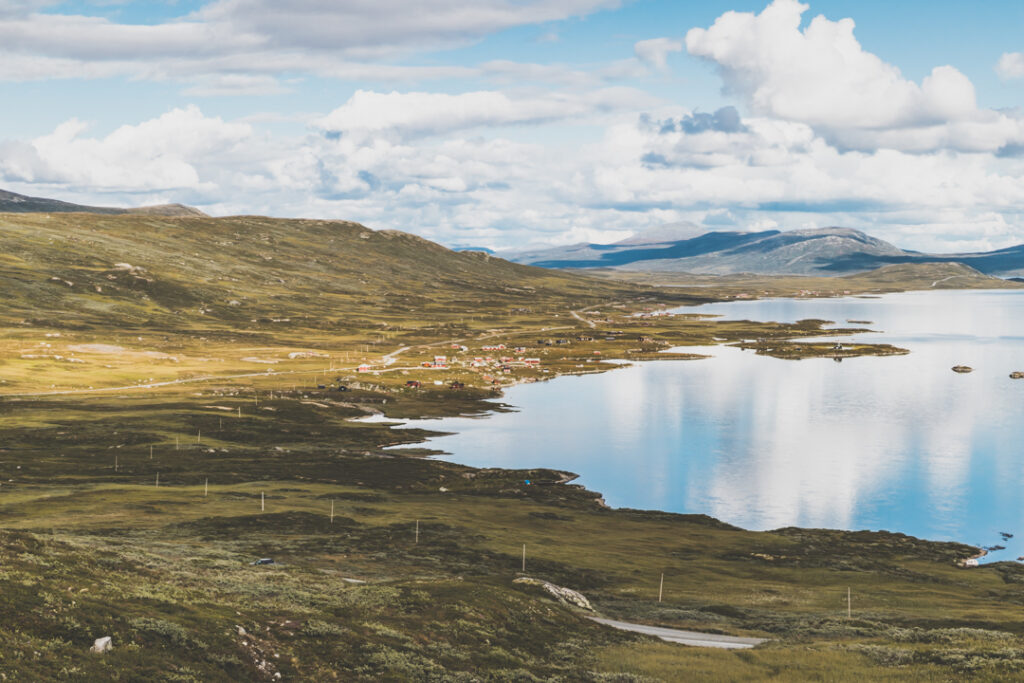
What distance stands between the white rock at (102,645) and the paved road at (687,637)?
3320cm

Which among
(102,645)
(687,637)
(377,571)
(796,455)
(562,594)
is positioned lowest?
(796,455)

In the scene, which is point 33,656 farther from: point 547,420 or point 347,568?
point 547,420

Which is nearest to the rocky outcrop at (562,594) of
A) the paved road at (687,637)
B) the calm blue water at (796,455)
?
the paved road at (687,637)

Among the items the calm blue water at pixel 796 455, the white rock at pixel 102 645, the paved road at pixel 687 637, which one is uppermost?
the white rock at pixel 102 645

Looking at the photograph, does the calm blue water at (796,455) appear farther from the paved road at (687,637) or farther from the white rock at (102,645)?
the white rock at (102,645)

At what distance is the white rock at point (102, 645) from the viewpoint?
30689mm

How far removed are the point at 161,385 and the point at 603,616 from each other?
500 feet

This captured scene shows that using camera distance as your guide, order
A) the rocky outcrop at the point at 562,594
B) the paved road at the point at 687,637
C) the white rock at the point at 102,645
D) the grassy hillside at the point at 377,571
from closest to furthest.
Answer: the white rock at the point at 102,645, the grassy hillside at the point at 377,571, the paved road at the point at 687,637, the rocky outcrop at the point at 562,594

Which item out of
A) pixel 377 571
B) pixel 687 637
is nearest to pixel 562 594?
pixel 687 637

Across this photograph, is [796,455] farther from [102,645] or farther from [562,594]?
[102,645]

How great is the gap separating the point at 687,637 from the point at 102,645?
125ft

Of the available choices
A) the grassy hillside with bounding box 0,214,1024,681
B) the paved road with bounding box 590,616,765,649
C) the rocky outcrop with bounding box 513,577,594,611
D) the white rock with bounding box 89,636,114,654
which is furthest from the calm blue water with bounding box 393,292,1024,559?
the white rock with bounding box 89,636,114,654

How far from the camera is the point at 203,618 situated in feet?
122

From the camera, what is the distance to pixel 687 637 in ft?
A: 182
